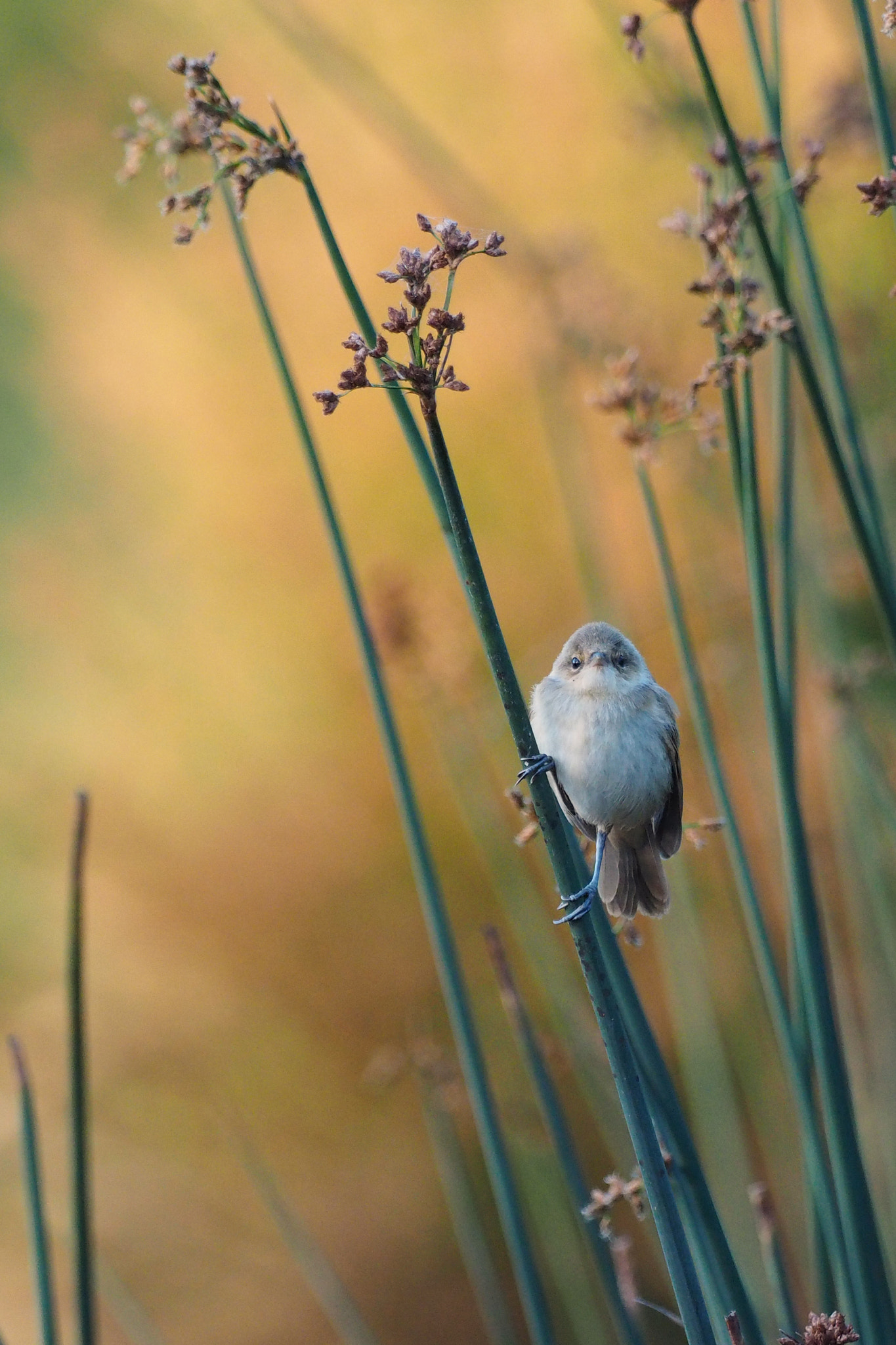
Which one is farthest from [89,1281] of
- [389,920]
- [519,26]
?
[519,26]

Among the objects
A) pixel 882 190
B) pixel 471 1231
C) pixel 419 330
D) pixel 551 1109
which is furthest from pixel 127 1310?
pixel 882 190

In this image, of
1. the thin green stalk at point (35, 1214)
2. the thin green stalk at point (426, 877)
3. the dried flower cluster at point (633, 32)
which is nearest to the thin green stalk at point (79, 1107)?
the thin green stalk at point (35, 1214)

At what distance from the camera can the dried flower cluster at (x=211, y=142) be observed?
63cm

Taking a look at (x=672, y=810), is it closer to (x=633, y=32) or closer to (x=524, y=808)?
(x=524, y=808)

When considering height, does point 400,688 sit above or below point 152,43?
below

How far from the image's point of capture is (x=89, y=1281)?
29.8 inches

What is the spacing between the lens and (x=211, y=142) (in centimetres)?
65

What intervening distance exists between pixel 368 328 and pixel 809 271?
336 millimetres

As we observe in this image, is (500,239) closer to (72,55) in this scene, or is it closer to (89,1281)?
(89,1281)

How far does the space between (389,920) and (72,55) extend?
2127 mm

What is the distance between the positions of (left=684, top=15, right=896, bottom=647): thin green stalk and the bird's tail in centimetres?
28

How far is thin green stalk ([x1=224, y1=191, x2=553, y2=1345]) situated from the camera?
784mm

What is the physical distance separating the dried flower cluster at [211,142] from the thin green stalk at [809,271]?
1.08ft

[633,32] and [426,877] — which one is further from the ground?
[633,32]
